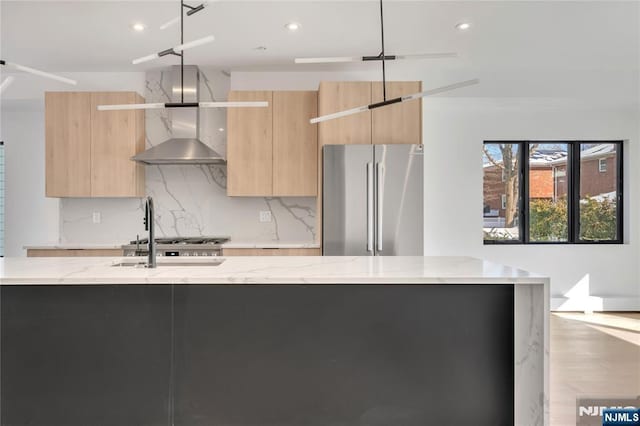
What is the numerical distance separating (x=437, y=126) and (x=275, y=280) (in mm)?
4117

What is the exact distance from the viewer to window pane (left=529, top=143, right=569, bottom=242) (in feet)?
18.2

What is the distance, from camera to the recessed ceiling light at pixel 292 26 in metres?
3.44

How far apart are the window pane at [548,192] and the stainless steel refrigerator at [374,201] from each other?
2565 mm

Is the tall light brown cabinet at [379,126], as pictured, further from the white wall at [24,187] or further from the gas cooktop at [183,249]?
the white wall at [24,187]

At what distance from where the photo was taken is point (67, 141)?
4.30m

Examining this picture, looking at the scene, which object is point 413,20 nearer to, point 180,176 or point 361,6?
point 361,6

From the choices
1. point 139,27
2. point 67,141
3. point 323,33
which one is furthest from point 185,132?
point 323,33

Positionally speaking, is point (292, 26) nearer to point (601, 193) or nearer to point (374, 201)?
point (374, 201)

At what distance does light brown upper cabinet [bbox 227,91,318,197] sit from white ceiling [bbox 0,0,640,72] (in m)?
0.44

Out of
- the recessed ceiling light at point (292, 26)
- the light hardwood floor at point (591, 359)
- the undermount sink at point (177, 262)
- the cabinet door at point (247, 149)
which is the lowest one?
the light hardwood floor at point (591, 359)

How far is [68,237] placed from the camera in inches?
184

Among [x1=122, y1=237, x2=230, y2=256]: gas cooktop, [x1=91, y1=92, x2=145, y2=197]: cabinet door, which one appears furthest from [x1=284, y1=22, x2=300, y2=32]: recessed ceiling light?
[x1=122, y1=237, x2=230, y2=256]: gas cooktop

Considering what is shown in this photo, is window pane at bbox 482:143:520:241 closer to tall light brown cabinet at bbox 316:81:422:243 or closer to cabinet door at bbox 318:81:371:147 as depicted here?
tall light brown cabinet at bbox 316:81:422:243

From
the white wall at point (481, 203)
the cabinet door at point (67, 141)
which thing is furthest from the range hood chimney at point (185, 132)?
the white wall at point (481, 203)
